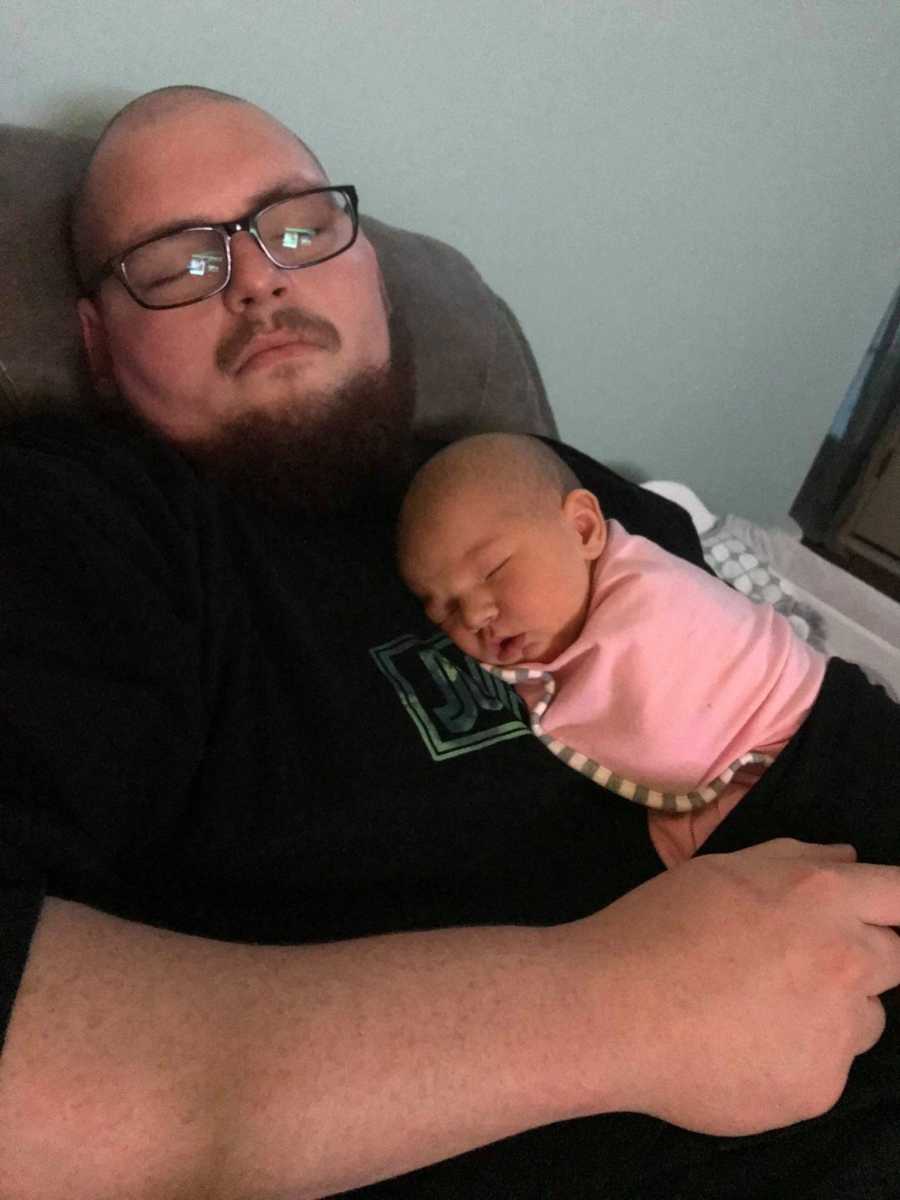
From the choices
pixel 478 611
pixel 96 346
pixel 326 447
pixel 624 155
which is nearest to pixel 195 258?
pixel 96 346

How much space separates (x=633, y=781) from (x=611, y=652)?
0.16 metres

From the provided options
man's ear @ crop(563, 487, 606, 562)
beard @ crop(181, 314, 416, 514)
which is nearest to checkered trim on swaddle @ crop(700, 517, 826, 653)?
man's ear @ crop(563, 487, 606, 562)

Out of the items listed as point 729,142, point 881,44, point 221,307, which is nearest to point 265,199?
point 221,307

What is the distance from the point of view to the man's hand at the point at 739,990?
0.77 metres

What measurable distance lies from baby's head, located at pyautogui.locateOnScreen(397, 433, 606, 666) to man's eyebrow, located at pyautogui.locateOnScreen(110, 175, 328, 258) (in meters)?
0.39

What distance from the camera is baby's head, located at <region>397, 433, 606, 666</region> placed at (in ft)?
3.59

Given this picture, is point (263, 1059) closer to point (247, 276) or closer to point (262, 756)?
point (262, 756)

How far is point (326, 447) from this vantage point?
1.20m

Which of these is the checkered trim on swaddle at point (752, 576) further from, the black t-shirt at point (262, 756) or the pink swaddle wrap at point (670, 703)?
the black t-shirt at point (262, 756)

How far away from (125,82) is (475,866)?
110cm

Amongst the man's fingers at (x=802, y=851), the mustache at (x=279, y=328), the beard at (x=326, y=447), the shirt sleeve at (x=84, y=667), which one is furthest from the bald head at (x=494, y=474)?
the man's fingers at (x=802, y=851)

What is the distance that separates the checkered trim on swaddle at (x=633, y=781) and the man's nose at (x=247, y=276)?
23.6 inches

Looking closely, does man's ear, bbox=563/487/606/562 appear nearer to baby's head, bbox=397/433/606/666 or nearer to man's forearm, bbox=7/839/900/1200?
baby's head, bbox=397/433/606/666

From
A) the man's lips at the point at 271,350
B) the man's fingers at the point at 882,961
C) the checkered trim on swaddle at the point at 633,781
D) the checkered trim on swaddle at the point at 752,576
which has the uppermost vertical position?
the man's lips at the point at 271,350
